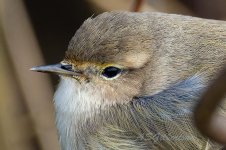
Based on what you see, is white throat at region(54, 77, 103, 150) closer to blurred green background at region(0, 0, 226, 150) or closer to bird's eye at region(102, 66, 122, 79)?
bird's eye at region(102, 66, 122, 79)

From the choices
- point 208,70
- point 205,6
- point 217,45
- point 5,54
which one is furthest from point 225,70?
point 5,54

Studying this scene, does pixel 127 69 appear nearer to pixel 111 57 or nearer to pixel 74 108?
pixel 111 57

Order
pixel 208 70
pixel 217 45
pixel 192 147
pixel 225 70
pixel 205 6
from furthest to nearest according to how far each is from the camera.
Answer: pixel 205 6 → pixel 217 45 → pixel 208 70 → pixel 192 147 → pixel 225 70

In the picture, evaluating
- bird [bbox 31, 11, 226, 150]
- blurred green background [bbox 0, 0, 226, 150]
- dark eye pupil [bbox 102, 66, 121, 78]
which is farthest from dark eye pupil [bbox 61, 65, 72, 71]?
blurred green background [bbox 0, 0, 226, 150]

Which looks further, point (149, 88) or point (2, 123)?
point (2, 123)

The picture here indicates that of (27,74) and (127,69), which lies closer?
(127,69)

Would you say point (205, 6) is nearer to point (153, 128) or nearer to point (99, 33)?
point (99, 33)

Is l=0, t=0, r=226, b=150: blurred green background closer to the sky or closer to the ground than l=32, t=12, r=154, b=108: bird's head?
closer to the ground

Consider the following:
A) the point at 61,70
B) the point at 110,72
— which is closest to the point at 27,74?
the point at 61,70
